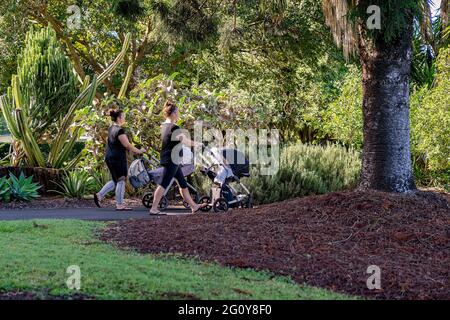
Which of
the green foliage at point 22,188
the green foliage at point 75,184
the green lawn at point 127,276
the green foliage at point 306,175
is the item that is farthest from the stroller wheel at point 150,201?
the green lawn at point 127,276

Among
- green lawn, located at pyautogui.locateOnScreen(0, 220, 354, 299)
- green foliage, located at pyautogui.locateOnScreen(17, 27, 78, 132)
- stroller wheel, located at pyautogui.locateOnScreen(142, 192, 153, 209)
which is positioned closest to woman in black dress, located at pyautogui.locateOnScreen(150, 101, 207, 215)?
stroller wheel, located at pyautogui.locateOnScreen(142, 192, 153, 209)

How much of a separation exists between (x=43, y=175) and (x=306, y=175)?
598cm

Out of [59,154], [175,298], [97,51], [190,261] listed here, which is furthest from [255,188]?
[97,51]

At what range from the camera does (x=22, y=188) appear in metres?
14.6

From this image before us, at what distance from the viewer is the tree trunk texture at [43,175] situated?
1573 centimetres

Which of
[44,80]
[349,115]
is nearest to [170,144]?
[44,80]

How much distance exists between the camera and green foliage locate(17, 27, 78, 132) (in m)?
16.7

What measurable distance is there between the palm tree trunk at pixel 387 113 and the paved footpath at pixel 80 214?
387 cm

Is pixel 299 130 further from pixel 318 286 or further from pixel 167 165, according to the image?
pixel 318 286

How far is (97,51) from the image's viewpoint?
85.4 ft

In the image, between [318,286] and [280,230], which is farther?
[280,230]

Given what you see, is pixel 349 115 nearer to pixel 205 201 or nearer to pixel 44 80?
pixel 205 201

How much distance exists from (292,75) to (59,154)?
350 inches

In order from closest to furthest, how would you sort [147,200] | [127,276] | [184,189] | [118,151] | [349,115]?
[127,276] → [184,189] → [118,151] → [147,200] → [349,115]
